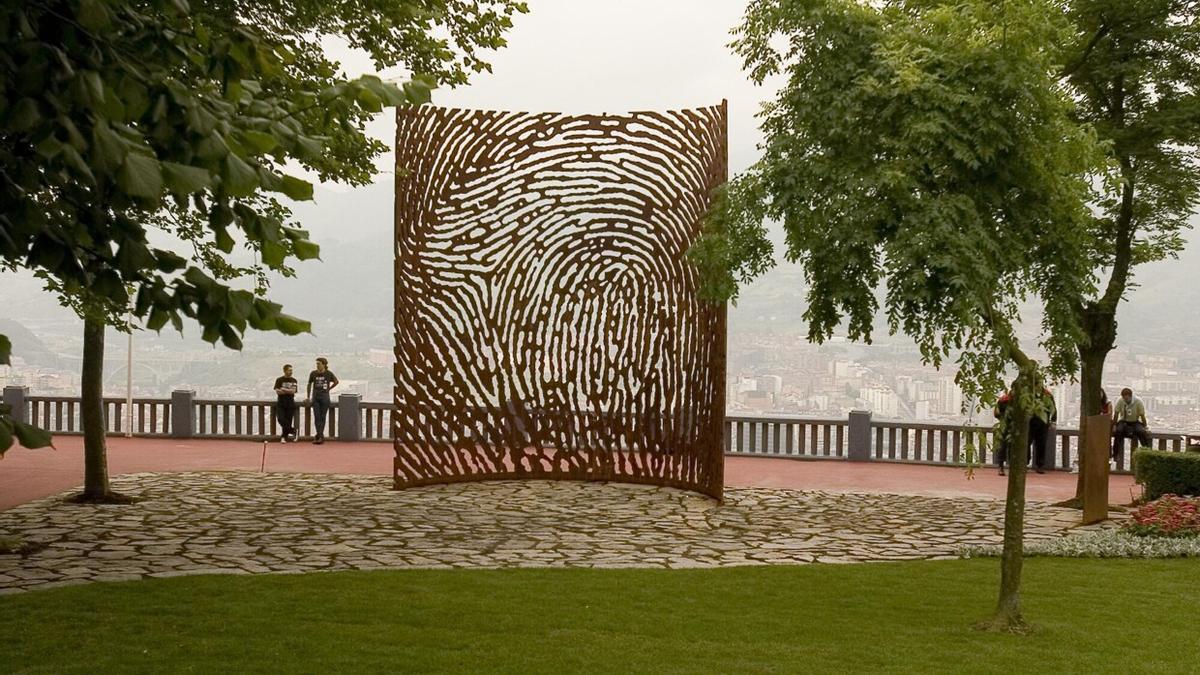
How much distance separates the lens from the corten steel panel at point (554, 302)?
1533 centimetres

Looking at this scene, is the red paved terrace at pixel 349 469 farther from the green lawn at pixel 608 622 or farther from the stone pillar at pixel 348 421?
the green lawn at pixel 608 622

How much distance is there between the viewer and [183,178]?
264 centimetres

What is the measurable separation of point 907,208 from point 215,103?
529cm

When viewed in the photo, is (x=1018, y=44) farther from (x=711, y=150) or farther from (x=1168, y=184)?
(x=1168, y=184)

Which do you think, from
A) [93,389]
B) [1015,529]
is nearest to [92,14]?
[1015,529]

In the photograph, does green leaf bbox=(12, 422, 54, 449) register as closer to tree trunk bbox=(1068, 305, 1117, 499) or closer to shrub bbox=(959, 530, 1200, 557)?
shrub bbox=(959, 530, 1200, 557)

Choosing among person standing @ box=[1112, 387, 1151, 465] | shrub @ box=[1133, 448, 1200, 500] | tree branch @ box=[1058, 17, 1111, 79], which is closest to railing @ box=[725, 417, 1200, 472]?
person standing @ box=[1112, 387, 1151, 465]

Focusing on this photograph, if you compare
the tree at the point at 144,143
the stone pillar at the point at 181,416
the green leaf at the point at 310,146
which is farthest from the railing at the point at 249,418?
the green leaf at the point at 310,146

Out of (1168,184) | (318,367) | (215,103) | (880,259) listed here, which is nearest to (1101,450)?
(1168,184)

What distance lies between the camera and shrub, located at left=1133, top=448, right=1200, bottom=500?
14.7 metres

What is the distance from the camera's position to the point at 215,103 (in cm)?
344

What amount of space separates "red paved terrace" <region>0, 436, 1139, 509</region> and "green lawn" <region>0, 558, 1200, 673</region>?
6921mm

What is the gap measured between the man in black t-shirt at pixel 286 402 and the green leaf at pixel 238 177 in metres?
19.3

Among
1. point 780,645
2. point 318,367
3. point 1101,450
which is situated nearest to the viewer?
point 780,645
